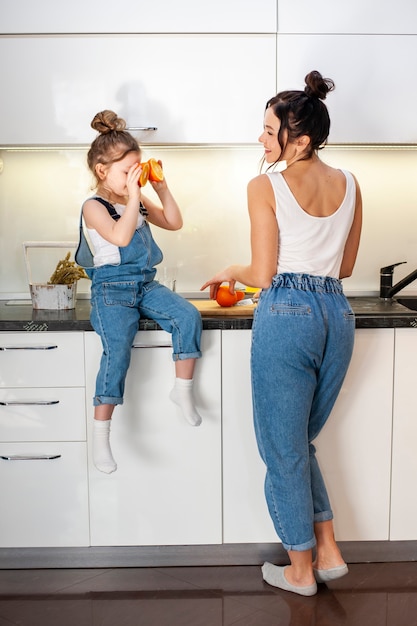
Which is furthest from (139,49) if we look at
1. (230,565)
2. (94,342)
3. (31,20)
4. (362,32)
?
(230,565)

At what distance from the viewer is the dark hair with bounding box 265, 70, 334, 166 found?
227 centimetres

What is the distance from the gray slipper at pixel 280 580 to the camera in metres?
→ 2.58

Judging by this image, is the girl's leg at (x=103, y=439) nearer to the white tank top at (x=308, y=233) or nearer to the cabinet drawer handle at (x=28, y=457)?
the cabinet drawer handle at (x=28, y=457)

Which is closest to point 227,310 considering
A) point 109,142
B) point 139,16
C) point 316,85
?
point 109,142

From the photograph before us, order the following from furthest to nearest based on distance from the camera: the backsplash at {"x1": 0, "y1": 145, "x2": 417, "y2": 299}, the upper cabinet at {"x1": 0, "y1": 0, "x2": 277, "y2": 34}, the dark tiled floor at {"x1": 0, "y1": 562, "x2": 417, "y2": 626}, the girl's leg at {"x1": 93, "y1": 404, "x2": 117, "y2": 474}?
the backsplash at {"x1": 0, "y1": 145, "x2": 417, "y2": 299} → the upper cabinet at {"x1": 0, "y1": 0, "x2": 277, "y2": 34} → the girl's leg at {"x1": 93, "y1": 404, "x2": 117, "y2": 474} → the dark tiled floor at {"x1": 0, "y1": 562, "x2": 417, "y2": 626}

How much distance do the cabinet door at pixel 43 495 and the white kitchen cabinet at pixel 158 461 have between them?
0.16 ft

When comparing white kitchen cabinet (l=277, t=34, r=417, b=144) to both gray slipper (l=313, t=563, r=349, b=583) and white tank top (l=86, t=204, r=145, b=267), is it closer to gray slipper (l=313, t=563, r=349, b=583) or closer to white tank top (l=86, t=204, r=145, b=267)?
white tank top (l=86, t=204, r=145, b=267)

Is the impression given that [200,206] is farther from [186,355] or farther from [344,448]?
[344,448]

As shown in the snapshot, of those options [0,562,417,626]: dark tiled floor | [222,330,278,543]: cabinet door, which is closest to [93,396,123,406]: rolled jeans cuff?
[222,330,278,543]: cabinet door

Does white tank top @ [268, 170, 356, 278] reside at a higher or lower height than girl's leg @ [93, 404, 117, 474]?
higher

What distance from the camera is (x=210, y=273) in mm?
3357

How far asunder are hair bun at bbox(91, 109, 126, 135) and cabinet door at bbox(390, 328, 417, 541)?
1.14m

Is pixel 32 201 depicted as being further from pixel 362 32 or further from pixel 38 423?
pixel 362 32

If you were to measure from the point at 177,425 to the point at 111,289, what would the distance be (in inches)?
19.7
